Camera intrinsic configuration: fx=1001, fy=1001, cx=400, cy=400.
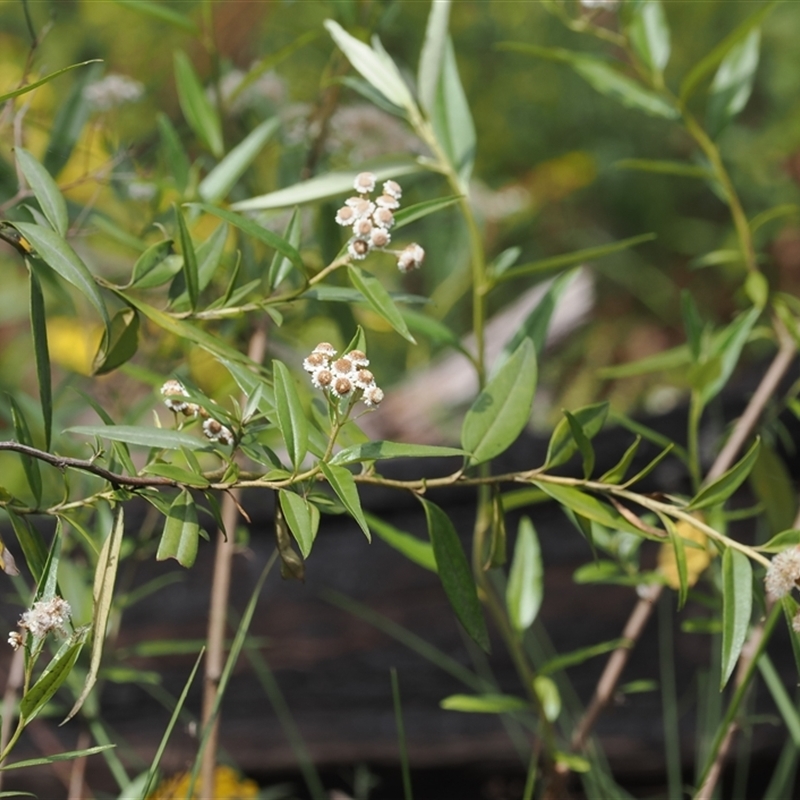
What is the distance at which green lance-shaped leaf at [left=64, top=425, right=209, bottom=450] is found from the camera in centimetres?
39

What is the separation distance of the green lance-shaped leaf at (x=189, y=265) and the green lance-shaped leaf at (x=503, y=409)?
0.47ft

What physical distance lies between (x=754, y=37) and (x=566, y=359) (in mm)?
1400

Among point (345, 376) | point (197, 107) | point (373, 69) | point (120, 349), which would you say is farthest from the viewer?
point (197, 107)

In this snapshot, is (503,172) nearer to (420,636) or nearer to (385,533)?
(420,636)

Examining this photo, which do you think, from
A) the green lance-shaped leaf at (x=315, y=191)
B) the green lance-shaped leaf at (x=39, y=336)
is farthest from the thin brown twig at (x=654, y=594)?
the green lance-shaped leaf at (x=39, y=336)

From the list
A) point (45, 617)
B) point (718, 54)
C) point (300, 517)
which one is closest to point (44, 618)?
point (45, 617)

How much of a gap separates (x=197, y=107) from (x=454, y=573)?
1.35 ft

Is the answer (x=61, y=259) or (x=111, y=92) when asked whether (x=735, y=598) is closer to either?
(x=61, y=259)

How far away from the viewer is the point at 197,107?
70 cm

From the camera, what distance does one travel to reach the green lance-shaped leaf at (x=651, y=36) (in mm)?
715

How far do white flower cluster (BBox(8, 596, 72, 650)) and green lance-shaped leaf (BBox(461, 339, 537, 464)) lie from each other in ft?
0.58

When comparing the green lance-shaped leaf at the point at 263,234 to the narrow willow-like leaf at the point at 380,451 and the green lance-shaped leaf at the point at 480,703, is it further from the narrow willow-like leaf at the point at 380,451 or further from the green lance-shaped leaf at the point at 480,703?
the green lance-shaped leaf at the point at 480,703

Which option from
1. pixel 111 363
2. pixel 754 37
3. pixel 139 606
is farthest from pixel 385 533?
pixel 139 606

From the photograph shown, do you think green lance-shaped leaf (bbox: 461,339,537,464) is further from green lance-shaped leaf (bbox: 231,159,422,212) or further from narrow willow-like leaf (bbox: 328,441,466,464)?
green lance-shaped leaf (bbox: 231,159,422,212)
